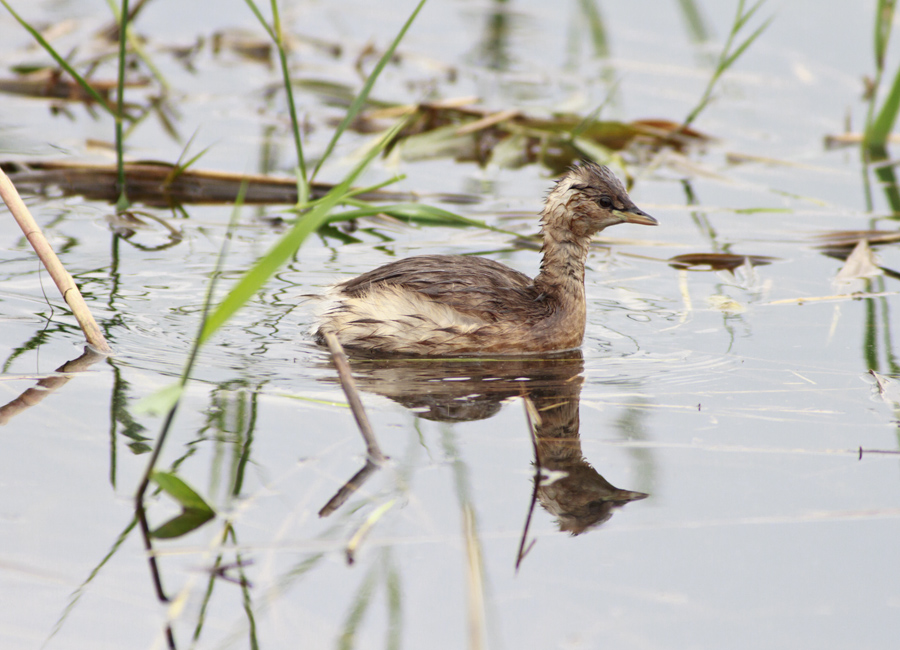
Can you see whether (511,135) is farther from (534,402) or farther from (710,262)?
(534,402)

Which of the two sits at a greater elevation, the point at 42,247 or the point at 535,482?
the point at 42,247

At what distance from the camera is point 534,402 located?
15.2 feet

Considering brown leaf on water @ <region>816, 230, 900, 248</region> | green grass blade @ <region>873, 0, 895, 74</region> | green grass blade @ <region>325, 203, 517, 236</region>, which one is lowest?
brown leaf on water @ <region>816, 230, 900, 248</region>

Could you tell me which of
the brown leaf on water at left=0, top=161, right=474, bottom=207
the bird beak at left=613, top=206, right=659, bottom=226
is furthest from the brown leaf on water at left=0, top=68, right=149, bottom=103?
the bird beak at left=613, top=206, right=659, bottom=226

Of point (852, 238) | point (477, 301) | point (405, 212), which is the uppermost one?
point (405, 212)

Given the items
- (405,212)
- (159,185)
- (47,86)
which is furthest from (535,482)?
(47,86)

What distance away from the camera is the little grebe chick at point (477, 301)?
5270 mm

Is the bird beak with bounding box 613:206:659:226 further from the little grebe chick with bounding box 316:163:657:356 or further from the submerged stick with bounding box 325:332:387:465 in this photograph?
the submerged stick with bounding box 325:332:387:465

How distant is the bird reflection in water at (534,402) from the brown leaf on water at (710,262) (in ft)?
5.16

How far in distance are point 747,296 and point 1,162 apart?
491 cm

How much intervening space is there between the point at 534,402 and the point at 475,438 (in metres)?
0.56

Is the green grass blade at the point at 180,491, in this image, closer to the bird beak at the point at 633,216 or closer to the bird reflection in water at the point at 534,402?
the bird reflection in water at the point at 534,402

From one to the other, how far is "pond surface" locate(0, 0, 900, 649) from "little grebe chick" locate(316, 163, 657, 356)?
0.52 feet

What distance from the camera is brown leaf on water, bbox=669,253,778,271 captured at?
668cm
